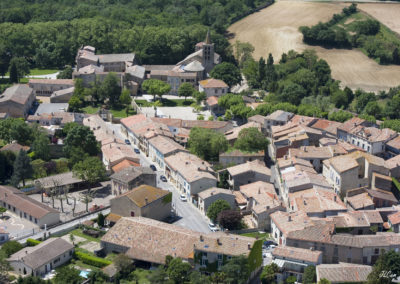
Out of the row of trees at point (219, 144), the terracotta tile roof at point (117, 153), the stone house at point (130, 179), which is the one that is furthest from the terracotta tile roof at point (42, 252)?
the row of trees at point (219, 144)

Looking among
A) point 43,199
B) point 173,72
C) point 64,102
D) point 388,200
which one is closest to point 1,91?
point 64,102

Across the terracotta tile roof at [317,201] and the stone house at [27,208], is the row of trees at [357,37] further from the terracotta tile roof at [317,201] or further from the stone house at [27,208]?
the stone house at [27,208]

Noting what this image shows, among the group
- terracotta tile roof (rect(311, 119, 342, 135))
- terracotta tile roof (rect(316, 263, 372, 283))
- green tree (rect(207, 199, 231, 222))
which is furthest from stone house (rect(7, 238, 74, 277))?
terracotta tile roof (rect(311, 119, 342, 135))

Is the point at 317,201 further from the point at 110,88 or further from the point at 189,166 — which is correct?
the point at 110,88

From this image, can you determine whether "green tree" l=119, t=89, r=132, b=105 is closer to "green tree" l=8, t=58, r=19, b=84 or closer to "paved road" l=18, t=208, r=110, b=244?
"green tree" l=8, t=58, r=19, b=84

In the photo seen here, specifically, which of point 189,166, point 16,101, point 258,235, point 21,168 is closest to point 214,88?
point 16,101
